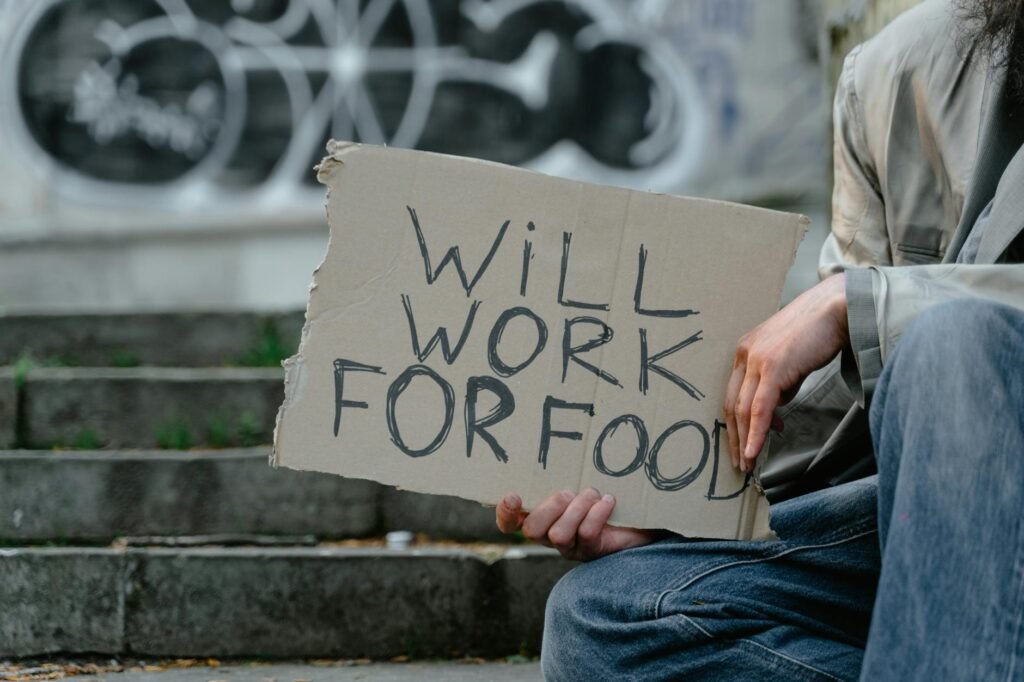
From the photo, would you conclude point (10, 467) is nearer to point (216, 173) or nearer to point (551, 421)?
point (551, 421)

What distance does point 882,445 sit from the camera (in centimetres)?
152

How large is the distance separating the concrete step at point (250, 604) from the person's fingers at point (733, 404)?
3.68 feet

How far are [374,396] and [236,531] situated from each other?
1518 millimetres

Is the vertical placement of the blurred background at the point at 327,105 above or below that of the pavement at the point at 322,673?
above

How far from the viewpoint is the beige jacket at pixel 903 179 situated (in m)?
1.86

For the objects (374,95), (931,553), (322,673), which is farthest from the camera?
(374,95)

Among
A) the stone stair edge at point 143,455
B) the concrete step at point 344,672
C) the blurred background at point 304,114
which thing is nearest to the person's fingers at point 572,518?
the concrete step at point 344,672

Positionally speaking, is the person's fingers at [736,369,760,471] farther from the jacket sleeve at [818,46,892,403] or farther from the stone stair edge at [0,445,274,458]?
the stone stair edge at [0,445,274,458]

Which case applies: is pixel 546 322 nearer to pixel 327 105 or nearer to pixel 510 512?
pixel 510 512

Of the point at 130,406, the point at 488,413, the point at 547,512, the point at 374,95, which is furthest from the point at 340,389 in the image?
the point at 374,95

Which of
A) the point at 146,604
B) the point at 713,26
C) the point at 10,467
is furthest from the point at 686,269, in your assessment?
the point at 713,26

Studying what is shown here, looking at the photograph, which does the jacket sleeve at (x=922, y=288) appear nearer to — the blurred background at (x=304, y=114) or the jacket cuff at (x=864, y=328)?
the jacket cuff at (x=864, y=328)

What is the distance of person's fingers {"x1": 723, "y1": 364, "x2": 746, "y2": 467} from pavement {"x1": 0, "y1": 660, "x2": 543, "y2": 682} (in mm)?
970

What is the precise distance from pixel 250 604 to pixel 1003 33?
75.7 inches
